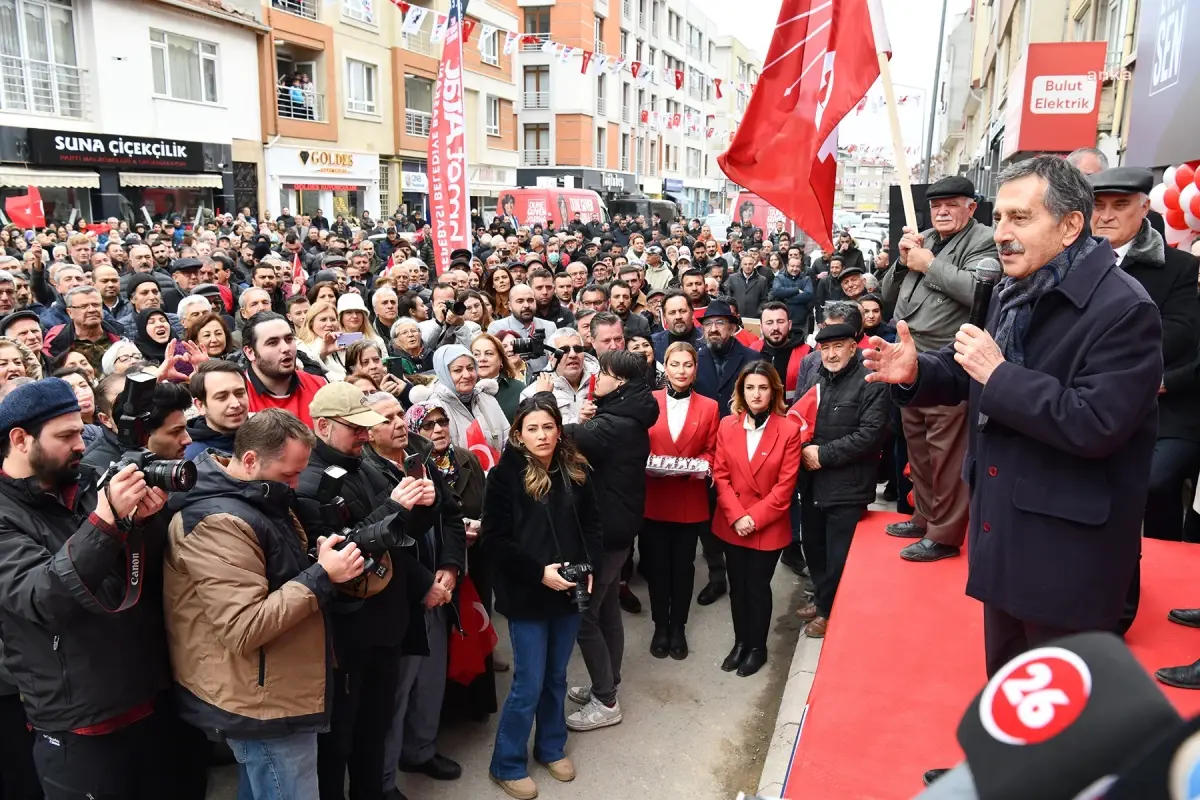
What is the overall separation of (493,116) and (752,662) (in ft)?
117

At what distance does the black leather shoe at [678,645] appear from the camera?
18.2 feet

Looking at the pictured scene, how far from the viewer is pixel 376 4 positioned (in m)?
29.2

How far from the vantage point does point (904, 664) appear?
142 inches

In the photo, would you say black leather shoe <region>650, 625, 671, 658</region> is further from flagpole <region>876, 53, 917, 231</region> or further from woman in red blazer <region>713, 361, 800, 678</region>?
flagpole <region>876, 53, 917, 231</region>

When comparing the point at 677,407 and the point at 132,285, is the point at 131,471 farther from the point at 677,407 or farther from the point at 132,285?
the point at 132,285

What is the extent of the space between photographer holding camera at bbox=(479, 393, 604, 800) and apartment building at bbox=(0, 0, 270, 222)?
16886 millimetres

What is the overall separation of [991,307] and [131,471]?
107 inches

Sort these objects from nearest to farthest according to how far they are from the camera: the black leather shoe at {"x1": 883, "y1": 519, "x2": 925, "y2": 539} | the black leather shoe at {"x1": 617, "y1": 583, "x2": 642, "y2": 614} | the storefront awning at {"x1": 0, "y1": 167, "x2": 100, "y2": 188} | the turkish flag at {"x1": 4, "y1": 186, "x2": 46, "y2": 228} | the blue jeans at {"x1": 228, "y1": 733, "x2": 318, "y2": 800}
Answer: the blue jeans at {"x1": 228, "y1": 733, "x2": 318, "y2": 800}, the black leather shoe at {"x1": 883, "y1": 519, "x2": 925, "y2": 539}, the black leather shoe at {"x1": 617, "y1": 583, "x2": 642, "y2": 614}, the turkish flag at {"x1": 4, "y1": 186, "x2": 46, "y2": 228}, the storefront awning at {"x1": 0, "y1": 167, "x2": 100, "y2": 188}

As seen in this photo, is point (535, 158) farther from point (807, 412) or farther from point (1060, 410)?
point (1060, 410)

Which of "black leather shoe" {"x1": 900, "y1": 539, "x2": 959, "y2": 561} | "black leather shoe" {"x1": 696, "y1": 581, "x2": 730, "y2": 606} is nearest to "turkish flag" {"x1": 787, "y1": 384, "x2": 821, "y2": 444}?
"black leather shoe" {"x1": 900, "y1": 539, "x2": 959, "y2": 561}

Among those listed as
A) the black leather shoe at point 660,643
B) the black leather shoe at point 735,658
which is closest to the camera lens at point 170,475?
the black leather shoe at point 660,643

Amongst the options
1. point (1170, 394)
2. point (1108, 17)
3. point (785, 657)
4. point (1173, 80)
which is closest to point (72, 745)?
point (785, 657)

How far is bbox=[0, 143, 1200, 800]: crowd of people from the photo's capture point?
96.7 inches

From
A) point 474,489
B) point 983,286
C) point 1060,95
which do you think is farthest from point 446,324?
point 1060,95
